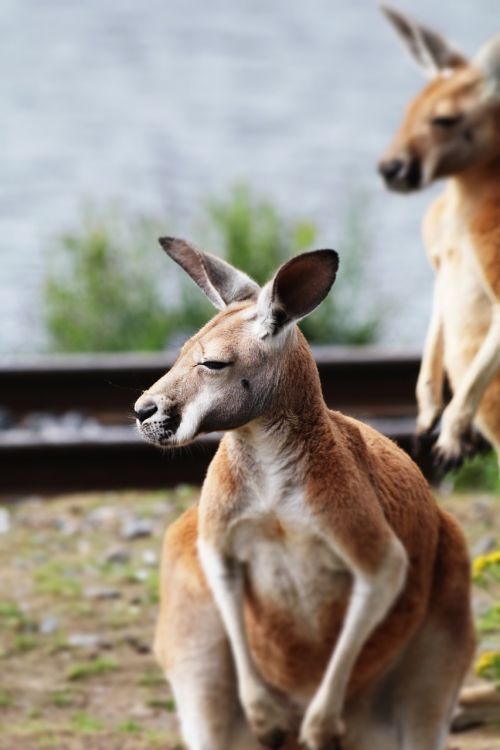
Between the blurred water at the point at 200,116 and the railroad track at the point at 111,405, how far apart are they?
6.88 feet

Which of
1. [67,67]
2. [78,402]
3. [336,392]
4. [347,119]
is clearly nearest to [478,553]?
[336,392]

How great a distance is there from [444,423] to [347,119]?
48.7 feet

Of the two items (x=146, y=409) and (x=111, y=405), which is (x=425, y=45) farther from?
(x=111, y=405)

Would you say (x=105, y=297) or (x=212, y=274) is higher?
(x=212, y=274)

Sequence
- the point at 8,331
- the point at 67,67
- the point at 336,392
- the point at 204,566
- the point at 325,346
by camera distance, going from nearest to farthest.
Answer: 1. the point at 204,566
2. the point at 336,392
3. the point at 325,346
4. the point at 8,331
5. the point at 67,67

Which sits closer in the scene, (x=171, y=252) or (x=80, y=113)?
(x=171, y=252)

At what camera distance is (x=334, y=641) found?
3137mm

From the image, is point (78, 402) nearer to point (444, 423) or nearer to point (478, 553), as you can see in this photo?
point (478, 553)

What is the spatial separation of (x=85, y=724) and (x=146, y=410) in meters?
2.15

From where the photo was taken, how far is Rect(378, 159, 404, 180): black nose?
12.9 feet

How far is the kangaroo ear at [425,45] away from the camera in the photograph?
162 inches

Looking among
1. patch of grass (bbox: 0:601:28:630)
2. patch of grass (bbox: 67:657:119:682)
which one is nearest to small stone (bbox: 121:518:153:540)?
patch of grass (bbox: 0:601:28:630)

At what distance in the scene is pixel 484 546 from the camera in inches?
224

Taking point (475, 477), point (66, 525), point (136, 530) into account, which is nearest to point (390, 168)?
point (136, 530)
